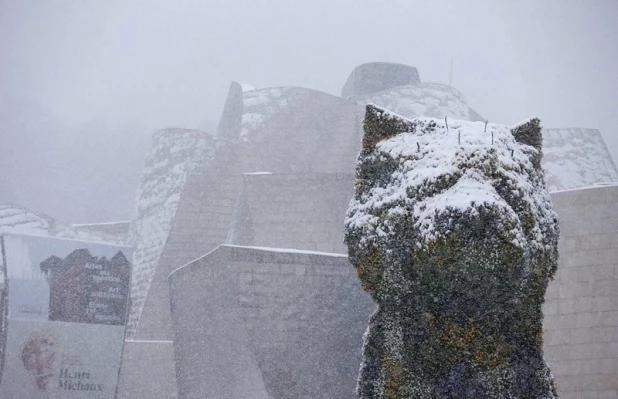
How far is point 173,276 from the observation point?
33.9 feet

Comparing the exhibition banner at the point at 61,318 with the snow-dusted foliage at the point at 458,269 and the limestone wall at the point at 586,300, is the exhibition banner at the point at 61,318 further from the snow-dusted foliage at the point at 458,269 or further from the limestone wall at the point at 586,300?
the snow-dusted foliage at the point at 458,269

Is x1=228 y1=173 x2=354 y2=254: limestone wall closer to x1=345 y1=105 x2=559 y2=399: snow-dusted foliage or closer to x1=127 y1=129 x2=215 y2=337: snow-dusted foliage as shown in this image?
x1=127 y1=129 x2=215 y2=337: snow-dusted foliage

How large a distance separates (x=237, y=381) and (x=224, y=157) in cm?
1036

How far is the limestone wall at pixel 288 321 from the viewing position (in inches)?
337

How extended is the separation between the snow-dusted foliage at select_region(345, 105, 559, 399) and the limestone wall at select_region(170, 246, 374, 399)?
168 inches

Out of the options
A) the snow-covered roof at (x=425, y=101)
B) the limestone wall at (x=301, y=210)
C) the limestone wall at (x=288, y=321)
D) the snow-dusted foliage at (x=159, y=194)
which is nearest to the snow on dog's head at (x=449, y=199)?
the limestone wall at (x=288, y=321)

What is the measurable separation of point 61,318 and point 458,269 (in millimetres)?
6856

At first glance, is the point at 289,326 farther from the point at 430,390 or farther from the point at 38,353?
the point at 430,390

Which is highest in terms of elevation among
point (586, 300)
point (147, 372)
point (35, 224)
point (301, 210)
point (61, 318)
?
point (301, 210)

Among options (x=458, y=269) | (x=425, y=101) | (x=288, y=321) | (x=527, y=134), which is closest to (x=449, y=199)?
(x=458, y=269)

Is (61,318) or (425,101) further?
(425,101)

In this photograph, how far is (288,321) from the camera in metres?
8.67

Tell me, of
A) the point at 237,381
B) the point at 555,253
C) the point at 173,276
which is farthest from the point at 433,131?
the point at 173,276

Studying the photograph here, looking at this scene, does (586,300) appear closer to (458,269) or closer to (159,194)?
(458,269)
